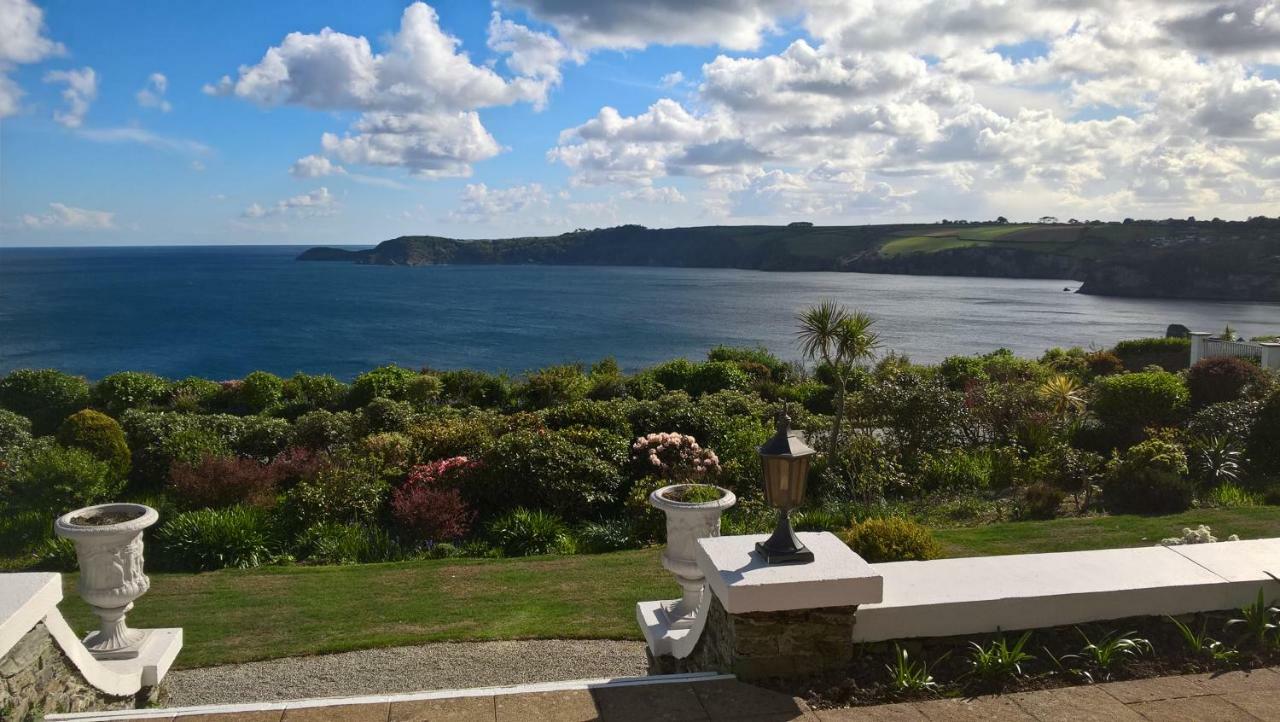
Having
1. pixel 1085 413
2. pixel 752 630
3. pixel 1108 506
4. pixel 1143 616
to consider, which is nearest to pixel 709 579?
pixel 752 630

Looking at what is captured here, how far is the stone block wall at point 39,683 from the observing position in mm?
4219

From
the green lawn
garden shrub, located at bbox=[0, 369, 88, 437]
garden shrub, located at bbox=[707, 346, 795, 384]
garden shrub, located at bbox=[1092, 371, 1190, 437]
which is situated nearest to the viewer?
the green lawn

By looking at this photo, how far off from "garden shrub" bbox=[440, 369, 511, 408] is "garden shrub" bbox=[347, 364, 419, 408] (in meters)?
1.01

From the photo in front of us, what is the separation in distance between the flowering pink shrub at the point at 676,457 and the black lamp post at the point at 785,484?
782 centimetres

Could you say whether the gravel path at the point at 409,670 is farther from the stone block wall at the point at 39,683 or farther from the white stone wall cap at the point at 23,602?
the white stone wall cap at the point at 23,602

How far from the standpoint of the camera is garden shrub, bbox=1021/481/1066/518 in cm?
1146

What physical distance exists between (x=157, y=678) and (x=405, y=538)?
215 inches

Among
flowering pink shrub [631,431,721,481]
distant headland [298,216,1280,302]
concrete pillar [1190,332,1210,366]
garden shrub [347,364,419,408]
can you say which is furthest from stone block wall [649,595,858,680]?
distant headland [298,216,1280,302]

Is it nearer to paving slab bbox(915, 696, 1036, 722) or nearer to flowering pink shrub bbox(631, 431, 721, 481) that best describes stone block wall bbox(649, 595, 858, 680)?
paving slab bbox(915, 696, 1036, 722)

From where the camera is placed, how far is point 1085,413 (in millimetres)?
16922

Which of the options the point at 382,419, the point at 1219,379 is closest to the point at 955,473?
the point at 1219,379

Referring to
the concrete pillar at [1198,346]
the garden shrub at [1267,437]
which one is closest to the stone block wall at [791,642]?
the garden shrub at [1267,437]

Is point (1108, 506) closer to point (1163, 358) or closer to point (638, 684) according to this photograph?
→ point (638, 684)

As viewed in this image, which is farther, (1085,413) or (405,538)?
(1085,413)
